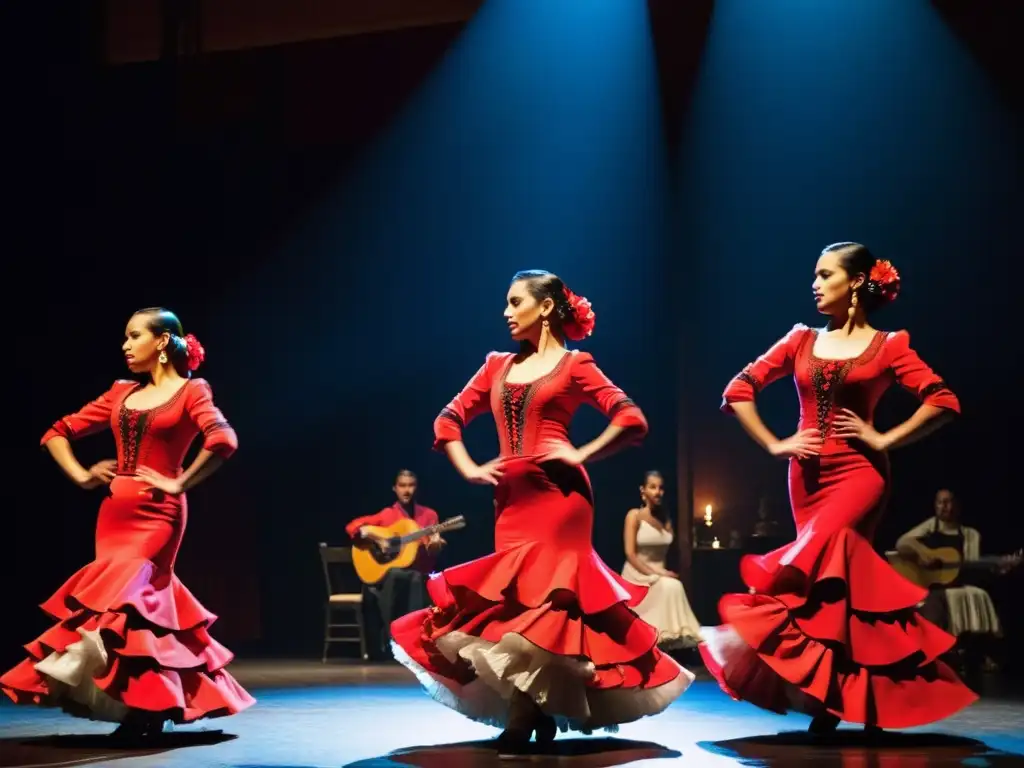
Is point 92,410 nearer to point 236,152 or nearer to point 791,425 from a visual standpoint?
point 236,152

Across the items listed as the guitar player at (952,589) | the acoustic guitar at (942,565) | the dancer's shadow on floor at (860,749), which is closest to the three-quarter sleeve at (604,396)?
the dancer's shadow on floor at (860,749)

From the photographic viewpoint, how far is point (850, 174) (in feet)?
29.7

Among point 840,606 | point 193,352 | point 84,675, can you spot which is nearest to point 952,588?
point 840,606

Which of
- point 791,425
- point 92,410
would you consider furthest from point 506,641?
point 791,425

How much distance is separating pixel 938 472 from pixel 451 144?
4.14m

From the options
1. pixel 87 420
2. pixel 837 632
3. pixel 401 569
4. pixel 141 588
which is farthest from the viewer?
pixel 401 569

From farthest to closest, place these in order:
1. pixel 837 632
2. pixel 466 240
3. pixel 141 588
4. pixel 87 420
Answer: pixel 466 240 → pixel 87 420 → pixel 141 588 → pixel 837 632

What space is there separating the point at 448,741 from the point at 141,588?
1103mm

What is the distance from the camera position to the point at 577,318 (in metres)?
4.32

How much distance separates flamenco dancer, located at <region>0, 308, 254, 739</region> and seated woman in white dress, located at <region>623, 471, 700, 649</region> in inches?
163

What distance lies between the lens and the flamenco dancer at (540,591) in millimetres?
3838

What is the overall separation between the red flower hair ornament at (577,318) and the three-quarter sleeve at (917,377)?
977 millimetres

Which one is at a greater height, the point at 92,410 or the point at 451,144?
the point at 451,144

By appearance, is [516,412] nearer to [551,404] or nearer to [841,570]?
[551,404]
